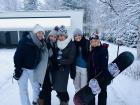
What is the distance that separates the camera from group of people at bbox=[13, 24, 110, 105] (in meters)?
6.67

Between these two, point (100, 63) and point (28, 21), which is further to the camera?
point (28, 21)

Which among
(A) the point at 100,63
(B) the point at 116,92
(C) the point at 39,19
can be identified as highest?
(A) the point at 100,63

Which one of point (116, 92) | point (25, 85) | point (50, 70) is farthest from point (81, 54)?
point (116, 92)

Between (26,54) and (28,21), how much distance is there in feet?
93.9

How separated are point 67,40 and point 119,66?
4.14ft

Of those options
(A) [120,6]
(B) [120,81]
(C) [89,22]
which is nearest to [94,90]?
(B) [120,81]

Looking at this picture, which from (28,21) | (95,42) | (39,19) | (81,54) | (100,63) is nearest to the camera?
(95,42)

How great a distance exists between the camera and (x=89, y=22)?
203 ft

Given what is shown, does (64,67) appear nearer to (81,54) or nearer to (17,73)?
(81,54)

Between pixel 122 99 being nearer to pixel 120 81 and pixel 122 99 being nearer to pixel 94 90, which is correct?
pixel 94 90

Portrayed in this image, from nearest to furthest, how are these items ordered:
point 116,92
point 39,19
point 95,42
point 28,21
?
point 95,42, point 116,92, point 28,21, point 39,19

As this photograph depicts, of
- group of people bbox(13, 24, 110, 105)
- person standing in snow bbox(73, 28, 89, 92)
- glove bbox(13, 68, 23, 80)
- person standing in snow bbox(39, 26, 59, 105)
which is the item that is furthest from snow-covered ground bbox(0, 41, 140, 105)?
glove bbox(13, 68, 23, 80)

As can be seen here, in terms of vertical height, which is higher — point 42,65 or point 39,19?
point 42,65

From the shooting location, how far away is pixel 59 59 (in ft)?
22.3
